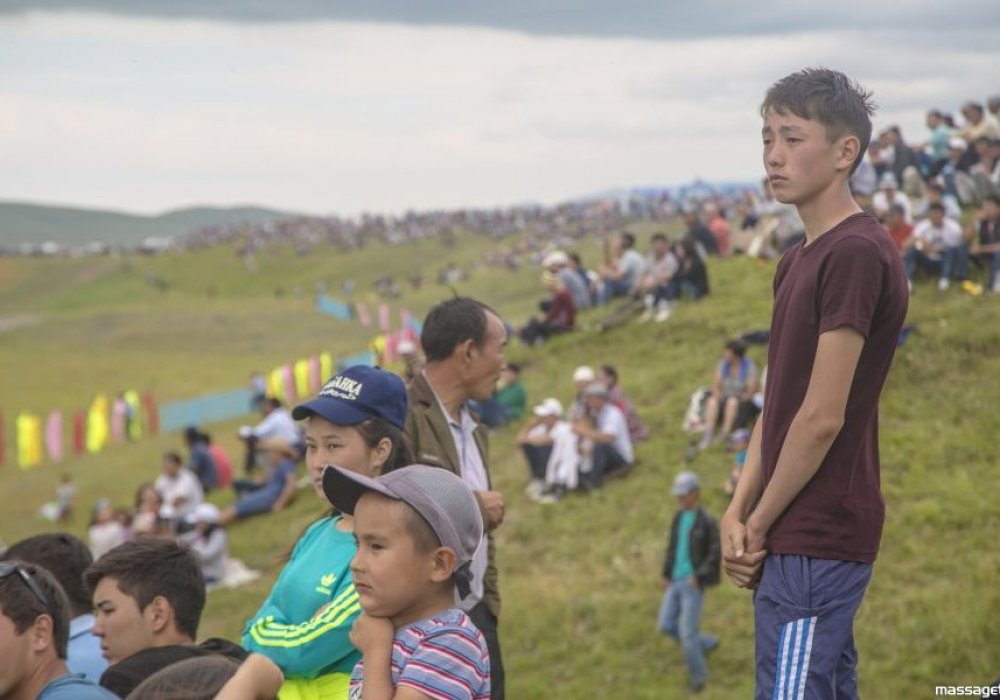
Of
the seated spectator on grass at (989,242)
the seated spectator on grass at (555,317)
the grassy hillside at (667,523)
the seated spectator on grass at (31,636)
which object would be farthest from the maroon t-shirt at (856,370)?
the seated spectator on grass at (555,317)

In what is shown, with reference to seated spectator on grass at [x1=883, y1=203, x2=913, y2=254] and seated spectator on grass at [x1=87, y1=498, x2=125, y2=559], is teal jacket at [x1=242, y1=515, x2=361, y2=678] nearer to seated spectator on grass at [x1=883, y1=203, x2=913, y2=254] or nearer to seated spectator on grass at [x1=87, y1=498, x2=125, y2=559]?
seated spectator on grass at [x1=87, y1=498, x2=125, y2=559]

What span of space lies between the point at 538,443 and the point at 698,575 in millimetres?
5341

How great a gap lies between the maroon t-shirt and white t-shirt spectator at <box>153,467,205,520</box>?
627 inches

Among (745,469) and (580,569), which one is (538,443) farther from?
(745,469)

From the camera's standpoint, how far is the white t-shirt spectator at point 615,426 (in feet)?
49.1

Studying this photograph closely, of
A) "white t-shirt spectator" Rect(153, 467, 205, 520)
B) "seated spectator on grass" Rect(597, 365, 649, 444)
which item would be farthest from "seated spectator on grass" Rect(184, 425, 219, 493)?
"seated spectator on grass" Rect(597, 365, 649, 444)

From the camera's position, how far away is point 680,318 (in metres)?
19.3

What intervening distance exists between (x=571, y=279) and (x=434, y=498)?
19.0 metres

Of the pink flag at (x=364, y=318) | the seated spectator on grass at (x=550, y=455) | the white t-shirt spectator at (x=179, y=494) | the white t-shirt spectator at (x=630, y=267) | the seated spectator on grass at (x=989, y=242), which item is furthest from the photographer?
the pink flag at (x=364, y=318)

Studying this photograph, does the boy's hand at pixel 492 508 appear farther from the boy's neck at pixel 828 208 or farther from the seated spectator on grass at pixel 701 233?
the seated spectator on grass at pixel 701 233

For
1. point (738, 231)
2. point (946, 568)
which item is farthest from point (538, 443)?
point (738, 231)

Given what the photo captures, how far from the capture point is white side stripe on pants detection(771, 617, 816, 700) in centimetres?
334

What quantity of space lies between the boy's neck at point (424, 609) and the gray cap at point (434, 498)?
7 centimetres

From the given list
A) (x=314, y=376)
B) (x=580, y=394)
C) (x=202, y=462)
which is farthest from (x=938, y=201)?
(x=314, y=376)
